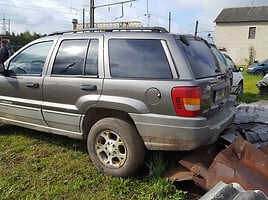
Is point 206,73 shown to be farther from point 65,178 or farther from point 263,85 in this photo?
point 263,85

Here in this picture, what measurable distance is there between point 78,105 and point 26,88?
107 cm

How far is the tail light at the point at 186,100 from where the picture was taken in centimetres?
318

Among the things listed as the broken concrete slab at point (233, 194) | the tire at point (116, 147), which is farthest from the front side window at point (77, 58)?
the broken concrete slab at point (233, 194)

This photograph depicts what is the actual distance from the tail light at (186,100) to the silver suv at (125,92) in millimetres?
11

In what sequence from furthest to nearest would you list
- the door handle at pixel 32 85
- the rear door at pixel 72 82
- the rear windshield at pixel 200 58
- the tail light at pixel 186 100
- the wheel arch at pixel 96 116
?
the door handle at pixel 32 85 < the rear door at pixel 72 82 < the wheel arch at pixel 96 116 < the rear windshield at pixel 200 58 < the tail light at pixel 186 100

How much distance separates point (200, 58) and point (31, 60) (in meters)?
2.54

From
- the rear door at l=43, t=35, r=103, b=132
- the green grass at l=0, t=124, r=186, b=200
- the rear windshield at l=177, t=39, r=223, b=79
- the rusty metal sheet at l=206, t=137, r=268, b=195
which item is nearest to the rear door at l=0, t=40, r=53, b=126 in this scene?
the rear door at l=43, t=35, r=103, b=132

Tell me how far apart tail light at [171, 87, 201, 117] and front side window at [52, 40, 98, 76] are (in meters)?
1.14

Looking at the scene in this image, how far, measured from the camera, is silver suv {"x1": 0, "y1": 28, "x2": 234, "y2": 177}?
326 centimetres

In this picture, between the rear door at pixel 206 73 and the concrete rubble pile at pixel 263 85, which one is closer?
the rear door at pixel 206 73

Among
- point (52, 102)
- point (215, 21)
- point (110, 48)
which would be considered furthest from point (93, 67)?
point (215, 21)

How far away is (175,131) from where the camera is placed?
3.24 metres

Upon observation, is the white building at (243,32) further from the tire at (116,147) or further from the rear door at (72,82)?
the tire at (116,147)

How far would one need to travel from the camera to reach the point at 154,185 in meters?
3.41
